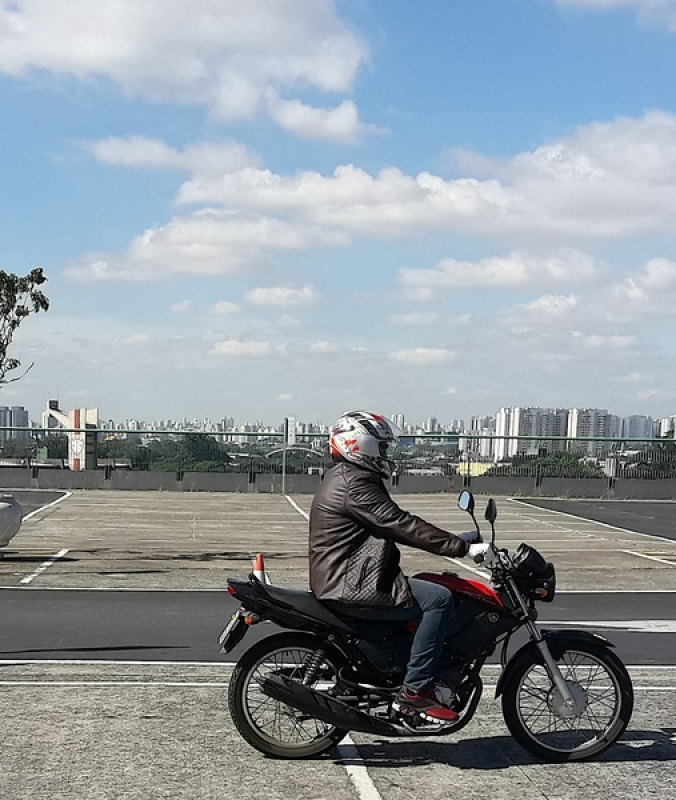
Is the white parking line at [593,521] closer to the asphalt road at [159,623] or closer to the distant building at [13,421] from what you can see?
the asphalt road at [159,623]

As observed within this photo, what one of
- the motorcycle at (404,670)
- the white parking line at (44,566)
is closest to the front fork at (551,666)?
the motorcycle at (404,670)

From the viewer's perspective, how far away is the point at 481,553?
5758 millimetres

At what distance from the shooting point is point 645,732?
671 centimetres

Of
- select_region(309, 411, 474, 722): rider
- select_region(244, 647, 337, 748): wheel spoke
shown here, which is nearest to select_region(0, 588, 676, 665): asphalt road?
select_region(244, 647, 337, 748): wheel spoke

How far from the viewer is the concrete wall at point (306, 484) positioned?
126ft

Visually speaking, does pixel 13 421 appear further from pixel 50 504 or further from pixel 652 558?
pixel 652 558

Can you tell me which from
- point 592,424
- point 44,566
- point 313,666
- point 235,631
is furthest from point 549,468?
point 235,631

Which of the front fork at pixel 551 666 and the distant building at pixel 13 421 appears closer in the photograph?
the front fork at pixel 551 666

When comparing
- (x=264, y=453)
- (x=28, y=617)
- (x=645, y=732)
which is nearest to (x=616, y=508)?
(x=264, y=453)

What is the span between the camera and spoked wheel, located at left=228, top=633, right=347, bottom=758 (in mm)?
5887

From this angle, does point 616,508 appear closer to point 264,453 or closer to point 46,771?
point 264,453

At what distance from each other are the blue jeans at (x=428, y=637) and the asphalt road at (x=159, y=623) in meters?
3.62

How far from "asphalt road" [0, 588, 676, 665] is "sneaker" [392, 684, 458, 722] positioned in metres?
3.53

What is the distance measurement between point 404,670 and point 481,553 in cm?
76
